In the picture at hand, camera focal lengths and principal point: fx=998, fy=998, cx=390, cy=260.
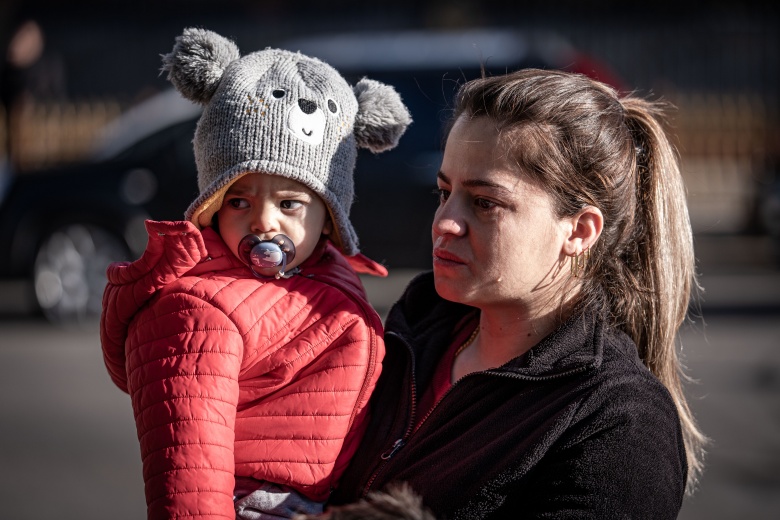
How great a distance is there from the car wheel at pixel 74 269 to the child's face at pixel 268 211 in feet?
21.5

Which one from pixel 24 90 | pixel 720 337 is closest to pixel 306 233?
pixel 720 337

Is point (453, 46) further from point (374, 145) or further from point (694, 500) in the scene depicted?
point (374, 145)

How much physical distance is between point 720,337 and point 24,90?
1005cm

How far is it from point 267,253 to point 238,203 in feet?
0.53

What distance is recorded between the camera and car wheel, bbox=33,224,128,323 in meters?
8.32

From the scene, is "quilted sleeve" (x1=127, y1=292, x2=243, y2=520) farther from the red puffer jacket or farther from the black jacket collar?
the black jacket collar

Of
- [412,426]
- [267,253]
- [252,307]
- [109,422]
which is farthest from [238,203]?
[109,422]

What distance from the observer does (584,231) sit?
2041 mm

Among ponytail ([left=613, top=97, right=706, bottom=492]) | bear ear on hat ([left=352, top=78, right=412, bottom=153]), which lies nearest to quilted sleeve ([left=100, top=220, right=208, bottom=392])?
bear ear on hat ([left=352, top=78, right=412, bottom=153])

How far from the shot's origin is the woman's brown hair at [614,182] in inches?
78.2

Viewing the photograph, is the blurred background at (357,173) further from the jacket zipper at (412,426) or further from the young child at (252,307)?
the jacket zipper at (412,426)

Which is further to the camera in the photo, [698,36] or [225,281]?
[698,36]

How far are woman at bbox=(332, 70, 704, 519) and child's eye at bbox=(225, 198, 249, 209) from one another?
414 millimetres

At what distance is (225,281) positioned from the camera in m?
1.97
